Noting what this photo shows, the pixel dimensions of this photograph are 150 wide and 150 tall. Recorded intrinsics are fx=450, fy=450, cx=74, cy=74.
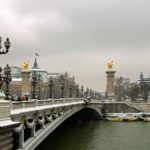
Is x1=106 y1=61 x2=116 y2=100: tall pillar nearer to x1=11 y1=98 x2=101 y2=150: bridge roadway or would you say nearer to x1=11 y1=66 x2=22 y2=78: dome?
x1=11 y1=66 x2=22 y2=78: dome

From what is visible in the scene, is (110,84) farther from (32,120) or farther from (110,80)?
(32,120)

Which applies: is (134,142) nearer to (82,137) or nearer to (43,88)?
(82,137)

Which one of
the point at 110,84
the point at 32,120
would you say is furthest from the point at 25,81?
the point at 32,120

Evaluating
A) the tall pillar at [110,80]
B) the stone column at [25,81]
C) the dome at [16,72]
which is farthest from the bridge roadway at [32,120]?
the dome at [16,72]

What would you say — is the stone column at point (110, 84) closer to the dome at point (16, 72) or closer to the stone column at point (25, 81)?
the stone column at point (25, 81)

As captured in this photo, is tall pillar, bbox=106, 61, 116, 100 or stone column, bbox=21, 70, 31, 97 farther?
tall pillar, bbox=106, 61, 116, 100

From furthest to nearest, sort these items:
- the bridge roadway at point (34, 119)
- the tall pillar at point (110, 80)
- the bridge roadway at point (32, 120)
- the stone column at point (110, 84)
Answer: the tall pillar at point (110, 80)
the stone column at point (110, 84)
the bridge roadway at point (34, 119)
the bridge roadway at point (32, 120)

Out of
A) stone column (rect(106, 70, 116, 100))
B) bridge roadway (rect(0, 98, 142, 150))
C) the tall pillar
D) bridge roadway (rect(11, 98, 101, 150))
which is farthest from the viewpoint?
the tall pillar

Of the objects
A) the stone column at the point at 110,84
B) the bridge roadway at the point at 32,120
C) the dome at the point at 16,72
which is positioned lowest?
the bridge roadway at the point at 32,120

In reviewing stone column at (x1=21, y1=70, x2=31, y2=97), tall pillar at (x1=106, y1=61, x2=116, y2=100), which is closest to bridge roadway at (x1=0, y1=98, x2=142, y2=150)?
stone column at (x1=21, y1=70, x2=31, y2=97)

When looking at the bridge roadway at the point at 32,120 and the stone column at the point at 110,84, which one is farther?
the stone column at the point at 110,84

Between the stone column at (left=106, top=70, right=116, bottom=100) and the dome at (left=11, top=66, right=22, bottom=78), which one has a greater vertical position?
the dome at (left=11, top=66, right=22, bottom=78)

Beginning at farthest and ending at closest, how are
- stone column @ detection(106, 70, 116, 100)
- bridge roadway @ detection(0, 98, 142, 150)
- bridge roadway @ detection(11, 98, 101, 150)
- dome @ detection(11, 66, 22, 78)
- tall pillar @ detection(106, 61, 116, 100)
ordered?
dome @ detection(11, 66, 22, 78) → tall pillar @ detection(106, 61, 116, 100) → stone column @ detection(106, 70, 116, 100) → bridge roadway @ detection(11, 98, 101, 150) → bridge roadway @ detection(0, 98, 142, 150)

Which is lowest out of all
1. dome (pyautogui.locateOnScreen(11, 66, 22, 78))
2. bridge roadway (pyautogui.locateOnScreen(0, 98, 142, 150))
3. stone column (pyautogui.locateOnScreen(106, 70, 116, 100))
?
bridge roadway (pyautogui.locateOnScreen(0, 98, 142, 150))
